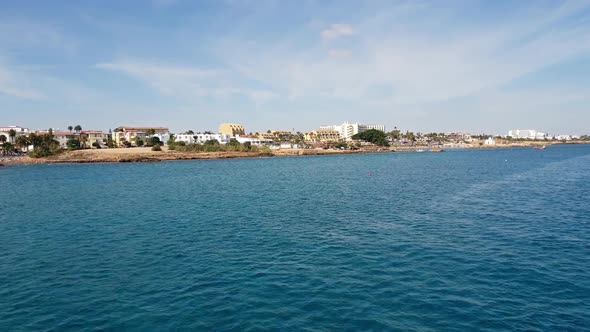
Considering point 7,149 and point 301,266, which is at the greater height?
point 7,149

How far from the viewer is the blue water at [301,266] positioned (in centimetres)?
1598

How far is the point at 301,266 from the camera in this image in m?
22.3

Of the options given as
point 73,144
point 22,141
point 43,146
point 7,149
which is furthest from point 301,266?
point 7,149

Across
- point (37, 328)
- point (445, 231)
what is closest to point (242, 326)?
point (37, 328)

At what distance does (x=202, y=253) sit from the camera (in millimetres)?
24969

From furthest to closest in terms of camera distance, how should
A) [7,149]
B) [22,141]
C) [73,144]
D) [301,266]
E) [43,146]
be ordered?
1. [73,144]
2. [7,149]
3. [22,141]
4. [43,146]
5. [301,266]

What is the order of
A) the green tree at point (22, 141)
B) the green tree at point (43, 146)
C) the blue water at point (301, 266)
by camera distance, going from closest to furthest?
1. the blue water at point (301, 266)
2. the green tree at point (43, 146)
3. the green tree at point (22, 141)

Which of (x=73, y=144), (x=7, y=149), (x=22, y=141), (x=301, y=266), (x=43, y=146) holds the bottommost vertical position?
(x=301, y=266)

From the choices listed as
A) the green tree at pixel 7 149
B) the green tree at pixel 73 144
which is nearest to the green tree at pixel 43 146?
the green tree at pixel 73 144

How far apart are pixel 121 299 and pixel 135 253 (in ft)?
25.4

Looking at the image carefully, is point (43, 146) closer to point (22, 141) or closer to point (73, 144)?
point (22, 141)

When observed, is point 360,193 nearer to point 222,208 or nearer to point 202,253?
point 222,208

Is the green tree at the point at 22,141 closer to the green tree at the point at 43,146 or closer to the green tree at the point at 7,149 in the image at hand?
the green tree at the point at 7,149

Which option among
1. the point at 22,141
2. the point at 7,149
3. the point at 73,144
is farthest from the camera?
the point at 73,144
